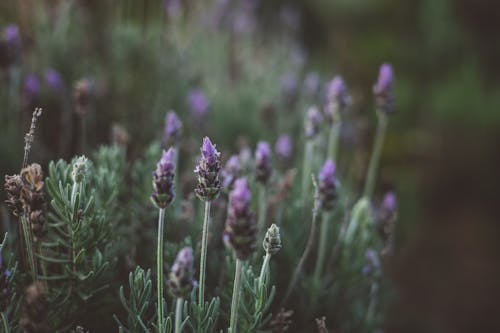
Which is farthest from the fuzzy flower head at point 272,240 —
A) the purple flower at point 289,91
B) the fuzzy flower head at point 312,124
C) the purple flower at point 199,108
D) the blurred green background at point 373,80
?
the purple flower at point 289,91

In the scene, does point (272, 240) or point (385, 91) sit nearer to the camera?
point (272, 240)

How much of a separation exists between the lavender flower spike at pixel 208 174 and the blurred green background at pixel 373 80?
83cm

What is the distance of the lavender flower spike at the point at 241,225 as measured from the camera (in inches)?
34.9

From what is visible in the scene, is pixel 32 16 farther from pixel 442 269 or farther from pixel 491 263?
pixel 491 263

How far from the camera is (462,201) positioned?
418 cm

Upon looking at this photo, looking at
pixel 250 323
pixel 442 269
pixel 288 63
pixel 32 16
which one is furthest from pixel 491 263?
pixel 32 16

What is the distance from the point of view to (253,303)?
1.15 metres

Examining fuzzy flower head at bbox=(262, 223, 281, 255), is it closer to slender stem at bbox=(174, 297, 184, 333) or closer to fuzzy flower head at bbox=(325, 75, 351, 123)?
slender stem at bbox=(174, 297, 184, 333)

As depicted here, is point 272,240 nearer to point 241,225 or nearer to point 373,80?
point 241,225

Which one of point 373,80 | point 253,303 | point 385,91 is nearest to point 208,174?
point 253,303

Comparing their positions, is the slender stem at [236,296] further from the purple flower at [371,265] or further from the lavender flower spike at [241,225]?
the purple flower at [371,265]

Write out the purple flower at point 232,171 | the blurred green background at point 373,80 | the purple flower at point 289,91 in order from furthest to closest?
the purple flower at point 289,91
the blurred green background at point 373,80
the purple flower at point 232,171

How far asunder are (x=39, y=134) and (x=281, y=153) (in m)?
0.98

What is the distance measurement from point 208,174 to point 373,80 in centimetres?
388
